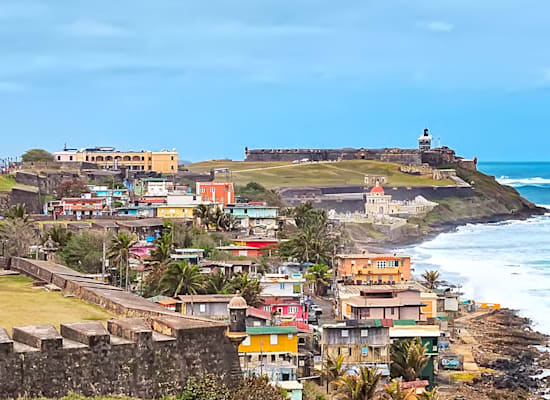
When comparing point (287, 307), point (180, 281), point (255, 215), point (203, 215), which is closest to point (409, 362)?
point (287, 307)

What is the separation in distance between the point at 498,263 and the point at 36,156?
49.9 meters

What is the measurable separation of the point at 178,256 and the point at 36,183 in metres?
33.5

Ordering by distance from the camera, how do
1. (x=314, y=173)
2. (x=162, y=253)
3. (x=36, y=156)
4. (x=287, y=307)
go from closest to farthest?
(x=287, y=307)
(x=162, y=253)
(x=36, y=156)
(x=314, y=173)

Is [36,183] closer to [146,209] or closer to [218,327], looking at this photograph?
[146,209]

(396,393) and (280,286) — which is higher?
(280,286)

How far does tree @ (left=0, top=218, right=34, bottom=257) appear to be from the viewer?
3794cm

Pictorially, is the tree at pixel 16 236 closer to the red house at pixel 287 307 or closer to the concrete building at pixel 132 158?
the red house at pixel 287 307

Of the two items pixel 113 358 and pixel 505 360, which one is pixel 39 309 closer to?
pixel 113 358

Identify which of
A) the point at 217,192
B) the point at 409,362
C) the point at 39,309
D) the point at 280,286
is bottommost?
the point at 409,362

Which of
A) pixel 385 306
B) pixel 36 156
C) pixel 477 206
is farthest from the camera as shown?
pixel 477 206

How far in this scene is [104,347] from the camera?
571 inches

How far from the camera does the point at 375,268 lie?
4919 cm

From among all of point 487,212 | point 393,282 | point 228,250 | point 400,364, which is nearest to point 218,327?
point 400,364

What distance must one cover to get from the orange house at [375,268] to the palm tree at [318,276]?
2.74ft
